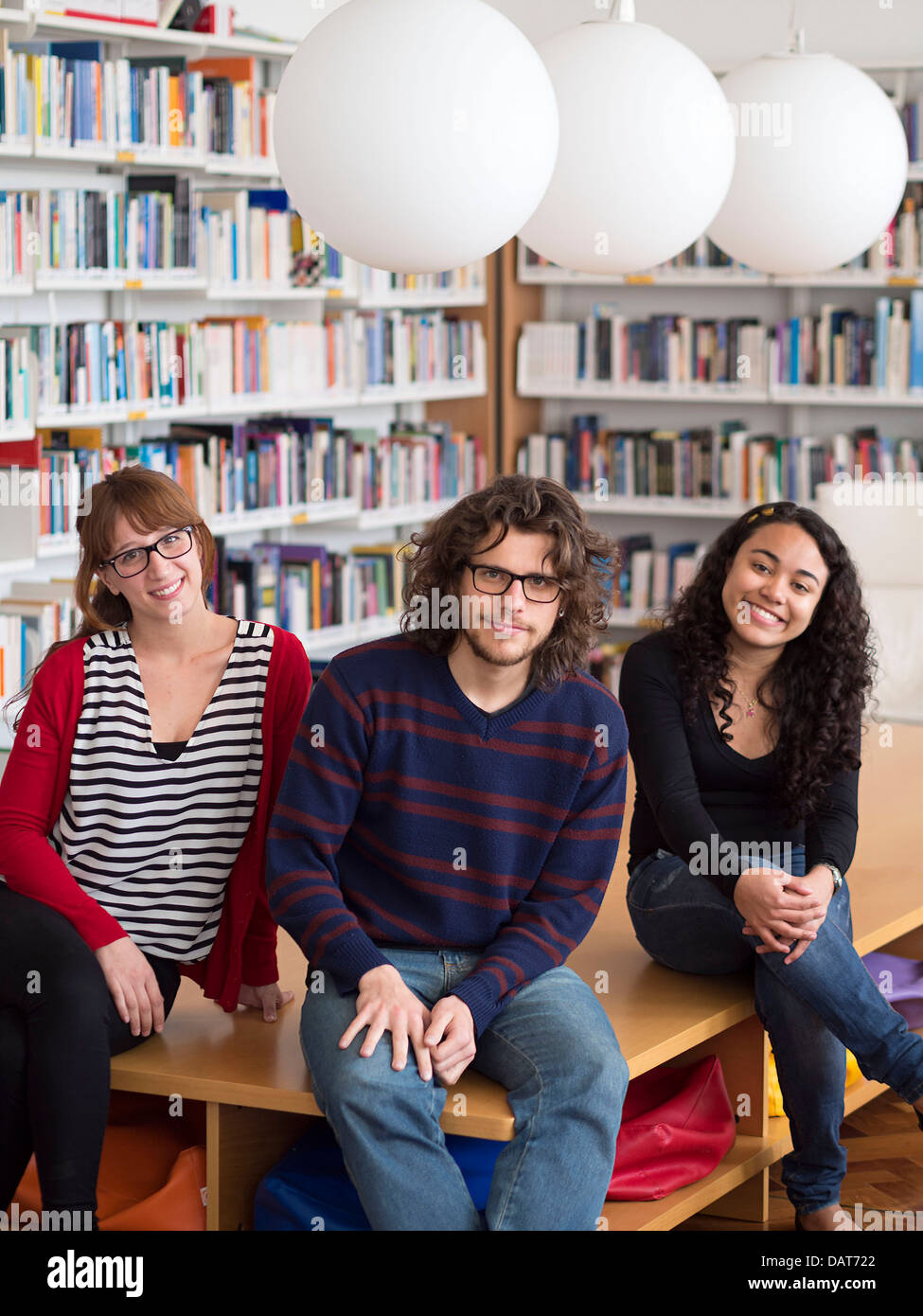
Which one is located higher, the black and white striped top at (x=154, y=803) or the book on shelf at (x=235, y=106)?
the book on shelf at (x=235, y=106)

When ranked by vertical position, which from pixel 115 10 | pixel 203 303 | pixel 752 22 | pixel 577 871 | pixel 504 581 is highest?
pixel 752 22

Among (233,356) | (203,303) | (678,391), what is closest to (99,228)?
(233,356)

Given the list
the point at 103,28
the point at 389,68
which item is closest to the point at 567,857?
the point at 389,68

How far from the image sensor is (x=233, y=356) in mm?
4273

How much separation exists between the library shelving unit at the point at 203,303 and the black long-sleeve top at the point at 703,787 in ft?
6.03

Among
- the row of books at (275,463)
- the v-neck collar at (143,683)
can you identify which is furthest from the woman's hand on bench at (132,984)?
the row of books at (275,463)

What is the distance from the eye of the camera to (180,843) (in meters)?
2.04

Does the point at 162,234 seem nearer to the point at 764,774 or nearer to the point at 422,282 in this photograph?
the point at 422,282

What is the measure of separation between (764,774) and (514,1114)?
2.39ft

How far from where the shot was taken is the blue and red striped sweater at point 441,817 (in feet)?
6.29

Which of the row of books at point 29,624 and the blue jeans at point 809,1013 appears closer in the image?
the blue jeans at point 809,1013

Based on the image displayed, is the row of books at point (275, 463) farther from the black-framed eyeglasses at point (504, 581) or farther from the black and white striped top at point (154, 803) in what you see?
the black-framed eyeglasses at point (504, 581)

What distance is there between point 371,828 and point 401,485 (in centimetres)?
316

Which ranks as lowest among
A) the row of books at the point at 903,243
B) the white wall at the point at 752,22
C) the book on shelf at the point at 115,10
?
the row of books at the point at 903,243
